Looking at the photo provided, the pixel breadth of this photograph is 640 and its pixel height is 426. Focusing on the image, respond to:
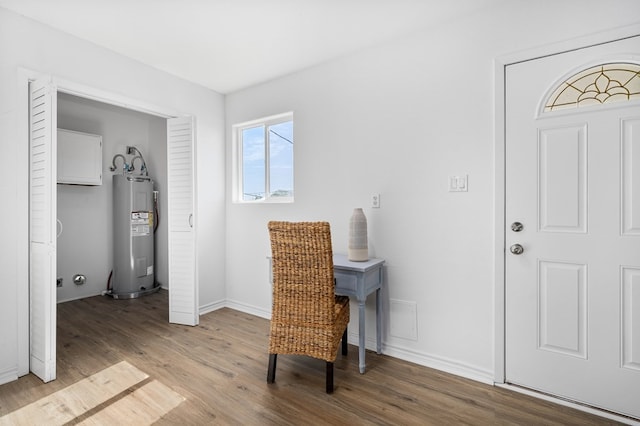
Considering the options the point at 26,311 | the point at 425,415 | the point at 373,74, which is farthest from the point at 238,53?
the point at 425,415

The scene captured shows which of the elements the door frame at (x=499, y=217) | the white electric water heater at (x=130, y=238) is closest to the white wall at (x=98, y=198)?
the white electric water heater at (x=130, y=238)

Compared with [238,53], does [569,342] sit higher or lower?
lower

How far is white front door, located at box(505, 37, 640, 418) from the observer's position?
1723 millimetres

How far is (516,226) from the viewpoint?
2018mm

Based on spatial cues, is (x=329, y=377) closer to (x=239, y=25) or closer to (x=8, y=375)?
(x=8, y=375)

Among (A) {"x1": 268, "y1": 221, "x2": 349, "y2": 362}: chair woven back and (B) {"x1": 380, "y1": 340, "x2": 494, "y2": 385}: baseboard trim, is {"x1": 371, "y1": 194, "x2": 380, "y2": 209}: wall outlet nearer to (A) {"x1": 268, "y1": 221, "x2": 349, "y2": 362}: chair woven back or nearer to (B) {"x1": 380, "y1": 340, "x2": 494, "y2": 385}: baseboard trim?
(A) {"x1": 268, "y1": 221, "x2": 349, "y2": 362}: chair woven back

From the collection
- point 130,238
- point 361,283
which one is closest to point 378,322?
point 361,283

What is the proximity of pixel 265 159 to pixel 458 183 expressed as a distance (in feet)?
6.63

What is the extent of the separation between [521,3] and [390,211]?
5.06 ft

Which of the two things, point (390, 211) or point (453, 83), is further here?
point (390, 211)

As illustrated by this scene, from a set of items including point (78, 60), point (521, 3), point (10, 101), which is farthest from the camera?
point (78, 60)

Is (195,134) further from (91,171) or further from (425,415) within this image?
(425,415)

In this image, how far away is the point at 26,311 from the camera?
2.20 m

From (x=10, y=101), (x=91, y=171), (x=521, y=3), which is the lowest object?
(x=91, y=171)
